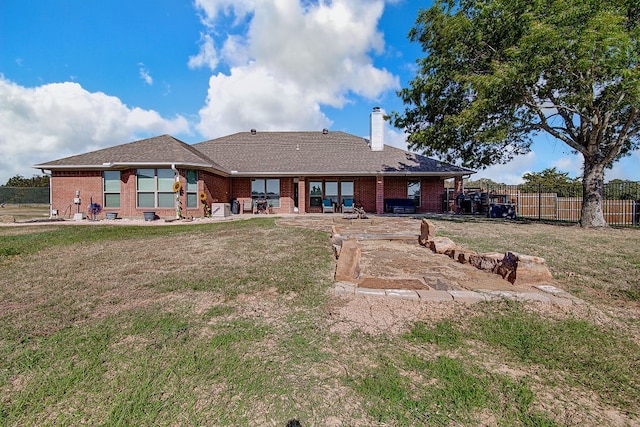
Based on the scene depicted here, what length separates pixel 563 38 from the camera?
9.25 m

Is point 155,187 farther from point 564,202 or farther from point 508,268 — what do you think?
point 564,202

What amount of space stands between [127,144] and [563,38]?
1988 cm

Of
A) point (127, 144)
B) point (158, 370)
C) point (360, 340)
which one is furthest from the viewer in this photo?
point (127, 144)

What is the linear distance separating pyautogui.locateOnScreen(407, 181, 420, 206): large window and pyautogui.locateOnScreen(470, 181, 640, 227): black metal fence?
2.67 meters

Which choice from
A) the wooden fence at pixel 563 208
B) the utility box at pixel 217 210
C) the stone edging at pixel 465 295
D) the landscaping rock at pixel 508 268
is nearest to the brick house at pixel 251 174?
the utility box at pixel 217 210

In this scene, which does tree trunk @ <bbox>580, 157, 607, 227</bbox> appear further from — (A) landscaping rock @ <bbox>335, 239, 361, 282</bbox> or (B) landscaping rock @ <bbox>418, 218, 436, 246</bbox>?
(A) landscaping rock @ <bbox>335, 239, 361, 282</bbox>

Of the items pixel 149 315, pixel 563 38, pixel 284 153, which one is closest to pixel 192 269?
pixel 149 315

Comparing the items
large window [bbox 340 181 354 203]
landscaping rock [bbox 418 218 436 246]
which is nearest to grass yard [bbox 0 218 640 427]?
landscaping rock [bbox 418 218 436 246]

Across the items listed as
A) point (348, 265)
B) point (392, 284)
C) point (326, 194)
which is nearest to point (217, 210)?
point (326, 194)

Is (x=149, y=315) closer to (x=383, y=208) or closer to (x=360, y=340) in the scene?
(x=360, y=340)

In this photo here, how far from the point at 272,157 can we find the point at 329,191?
4.40 metres

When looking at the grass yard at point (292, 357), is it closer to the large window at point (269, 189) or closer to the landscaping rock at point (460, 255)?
the landscaping rock at point (460, 255)

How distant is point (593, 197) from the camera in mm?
11461

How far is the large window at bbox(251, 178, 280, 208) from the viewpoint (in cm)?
1869
